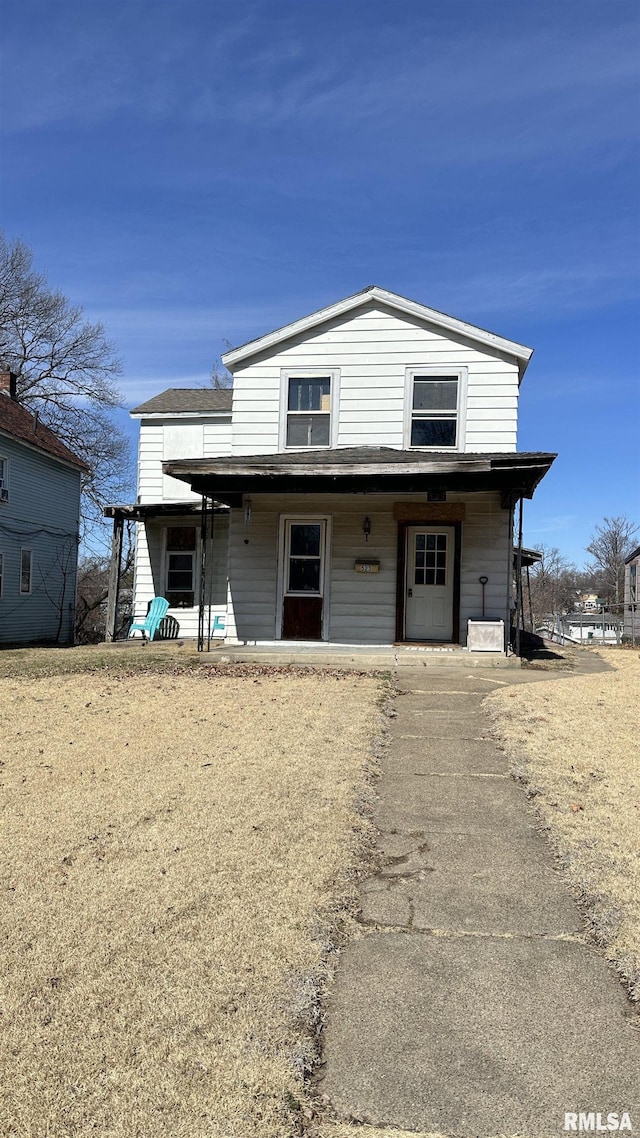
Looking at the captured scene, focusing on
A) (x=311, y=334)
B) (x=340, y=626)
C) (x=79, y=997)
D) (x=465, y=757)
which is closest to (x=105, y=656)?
(x=340, y=626)

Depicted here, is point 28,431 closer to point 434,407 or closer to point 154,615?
point 154,615

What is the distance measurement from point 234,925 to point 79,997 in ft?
2.47

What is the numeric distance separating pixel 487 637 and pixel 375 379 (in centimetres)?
489

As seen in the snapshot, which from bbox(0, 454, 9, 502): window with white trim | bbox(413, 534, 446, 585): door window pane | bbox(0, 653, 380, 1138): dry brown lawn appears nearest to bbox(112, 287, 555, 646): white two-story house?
bbox(413, 534, 446, 585): door window pane

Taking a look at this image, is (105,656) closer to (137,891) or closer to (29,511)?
(137,891)

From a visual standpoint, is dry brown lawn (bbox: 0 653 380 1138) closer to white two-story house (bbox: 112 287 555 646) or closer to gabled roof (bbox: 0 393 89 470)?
white two-story house (bbox: 112 287 555 646)

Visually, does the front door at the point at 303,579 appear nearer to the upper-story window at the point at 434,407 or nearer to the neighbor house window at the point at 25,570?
the upper-story window at the point at 434,407

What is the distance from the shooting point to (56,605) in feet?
83.5

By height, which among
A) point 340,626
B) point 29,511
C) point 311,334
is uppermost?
point 311,334

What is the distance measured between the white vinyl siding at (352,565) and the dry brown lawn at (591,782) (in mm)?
3175

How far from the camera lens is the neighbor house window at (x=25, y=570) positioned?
23219 mm

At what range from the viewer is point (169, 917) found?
3.48 meters

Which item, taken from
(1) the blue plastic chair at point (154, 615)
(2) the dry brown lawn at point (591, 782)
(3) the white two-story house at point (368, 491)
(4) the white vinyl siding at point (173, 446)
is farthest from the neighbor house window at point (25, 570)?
(2) the dry brown lawn at point (591, 782)

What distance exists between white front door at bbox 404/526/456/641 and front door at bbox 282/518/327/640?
5.03 ft
